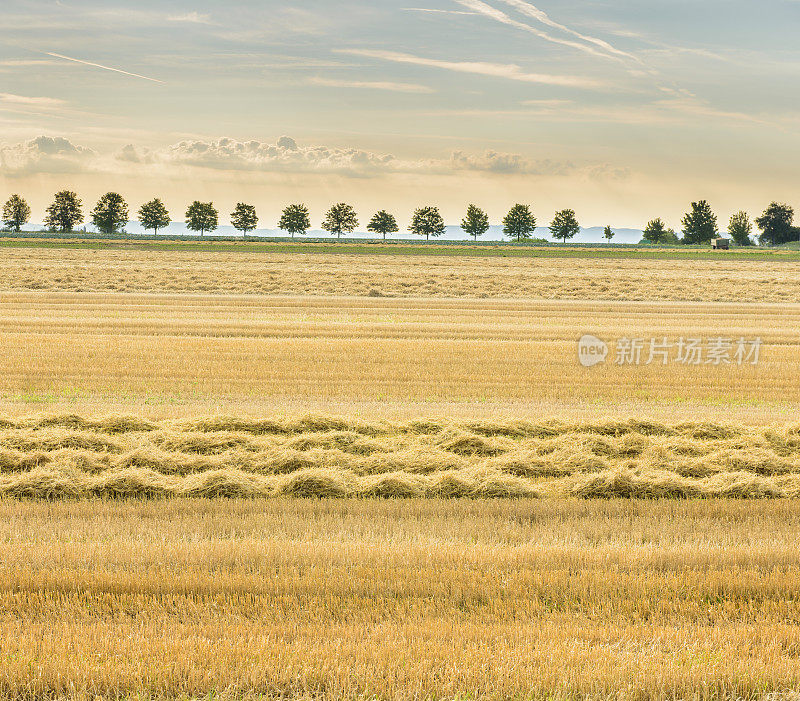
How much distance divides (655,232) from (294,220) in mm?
65320

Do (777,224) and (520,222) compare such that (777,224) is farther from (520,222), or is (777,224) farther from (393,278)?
(393,278)

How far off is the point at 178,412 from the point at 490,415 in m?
5.36

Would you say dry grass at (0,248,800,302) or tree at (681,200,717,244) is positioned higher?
tree at (681,200,717,244)

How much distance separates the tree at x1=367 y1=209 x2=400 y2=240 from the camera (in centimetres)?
14362

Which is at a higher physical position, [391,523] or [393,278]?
[393,278]

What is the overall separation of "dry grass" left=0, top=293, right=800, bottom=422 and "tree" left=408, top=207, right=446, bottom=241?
120 metres

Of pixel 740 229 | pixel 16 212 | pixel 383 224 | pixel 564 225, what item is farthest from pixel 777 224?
pixel 16 212

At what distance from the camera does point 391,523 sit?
27.5 ft

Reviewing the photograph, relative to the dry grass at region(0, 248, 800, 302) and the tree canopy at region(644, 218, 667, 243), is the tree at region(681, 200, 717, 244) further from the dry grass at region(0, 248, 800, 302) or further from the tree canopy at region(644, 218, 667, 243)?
the dry grass at region(0, 248, 800, 302)

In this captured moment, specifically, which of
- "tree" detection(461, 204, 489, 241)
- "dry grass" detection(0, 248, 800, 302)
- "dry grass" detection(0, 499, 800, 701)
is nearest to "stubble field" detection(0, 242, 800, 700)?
"dry grass" detection(0, 499, 800, 701)

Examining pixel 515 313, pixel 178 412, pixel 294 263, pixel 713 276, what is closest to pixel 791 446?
pixel 178 412

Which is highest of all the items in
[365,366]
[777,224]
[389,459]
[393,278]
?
[777,224]

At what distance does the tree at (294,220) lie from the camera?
478ft

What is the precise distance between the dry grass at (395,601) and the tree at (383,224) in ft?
449
